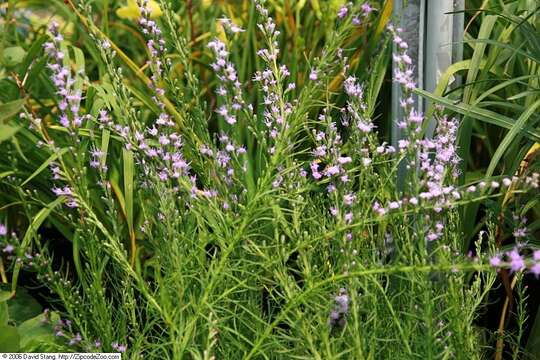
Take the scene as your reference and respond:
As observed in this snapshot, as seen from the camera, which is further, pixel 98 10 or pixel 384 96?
pixel 98 10

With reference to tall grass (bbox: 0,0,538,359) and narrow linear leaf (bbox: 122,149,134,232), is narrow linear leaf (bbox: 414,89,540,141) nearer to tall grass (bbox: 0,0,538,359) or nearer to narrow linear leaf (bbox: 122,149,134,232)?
tall grass (bbox: 0,0,538,359)

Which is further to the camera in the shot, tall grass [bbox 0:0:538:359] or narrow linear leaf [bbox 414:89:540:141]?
narrow linear leaf [bbox 414:89:540:141]

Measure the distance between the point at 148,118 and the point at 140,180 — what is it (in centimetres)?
71

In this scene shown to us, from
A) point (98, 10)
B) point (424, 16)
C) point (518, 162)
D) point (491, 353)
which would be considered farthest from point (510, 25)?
point (98, 10)

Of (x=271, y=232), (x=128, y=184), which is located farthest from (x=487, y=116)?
(x=128, y=184)

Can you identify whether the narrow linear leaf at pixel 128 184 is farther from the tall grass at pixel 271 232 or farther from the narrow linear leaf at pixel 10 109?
the narrow linear leaf at pixel 10 109

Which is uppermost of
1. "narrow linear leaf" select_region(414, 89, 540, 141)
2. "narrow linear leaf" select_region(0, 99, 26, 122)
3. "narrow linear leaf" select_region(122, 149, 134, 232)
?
"narrow linear leaf" select_region(0, 99, 26, 122)

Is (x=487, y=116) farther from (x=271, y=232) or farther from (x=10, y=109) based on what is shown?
(x=10, y=109)

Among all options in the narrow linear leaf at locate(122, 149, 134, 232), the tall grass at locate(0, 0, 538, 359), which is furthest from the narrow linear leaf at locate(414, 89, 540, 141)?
the narrow linear leaf at locate(122, 149, 134, 232)

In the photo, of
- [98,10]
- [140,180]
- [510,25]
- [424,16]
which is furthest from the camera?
[98,10]

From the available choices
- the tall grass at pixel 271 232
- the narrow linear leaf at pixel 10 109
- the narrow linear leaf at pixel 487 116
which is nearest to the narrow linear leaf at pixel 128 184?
the tall grass at pixel 271 232

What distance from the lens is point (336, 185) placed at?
177 cm

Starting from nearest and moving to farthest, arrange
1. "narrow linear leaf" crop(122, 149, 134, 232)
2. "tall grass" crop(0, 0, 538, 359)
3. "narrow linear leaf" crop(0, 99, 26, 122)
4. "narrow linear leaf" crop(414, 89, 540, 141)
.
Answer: "tall grass" crop(0, 0, 538, 359) < "narrow linear leaf" crop(0, 99, 26, 122) < "narrow linear leaf" crop(414, 89, 540, 141) < "narrow linear leaf" crop(122, 149, 134, 232)

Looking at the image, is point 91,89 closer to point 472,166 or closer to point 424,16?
point 424,16
